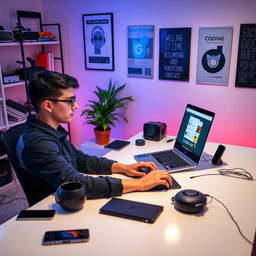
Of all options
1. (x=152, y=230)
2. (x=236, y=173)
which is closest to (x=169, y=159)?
(x=236, y=173)

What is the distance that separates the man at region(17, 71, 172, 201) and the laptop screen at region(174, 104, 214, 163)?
315 mm

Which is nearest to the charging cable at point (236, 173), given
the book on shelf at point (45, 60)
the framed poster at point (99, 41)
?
the framed poster at point (99, 41)

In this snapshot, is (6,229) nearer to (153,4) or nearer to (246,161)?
(246,161)

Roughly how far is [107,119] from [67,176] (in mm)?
1788

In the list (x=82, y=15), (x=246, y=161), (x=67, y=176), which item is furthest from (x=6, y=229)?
(x=82, y=15)

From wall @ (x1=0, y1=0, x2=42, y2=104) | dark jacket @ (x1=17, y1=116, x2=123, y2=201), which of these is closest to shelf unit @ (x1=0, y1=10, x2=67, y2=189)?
wall @ (x1=0, y1=0, x2=42, y2=104)

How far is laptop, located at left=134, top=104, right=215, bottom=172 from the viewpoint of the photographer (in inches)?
73.7

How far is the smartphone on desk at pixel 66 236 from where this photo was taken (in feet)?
3.95

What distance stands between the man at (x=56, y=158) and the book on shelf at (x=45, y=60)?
6.84 feet

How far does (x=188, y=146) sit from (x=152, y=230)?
0.86 m

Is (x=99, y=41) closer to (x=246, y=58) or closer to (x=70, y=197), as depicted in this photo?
(x=246, y=58)

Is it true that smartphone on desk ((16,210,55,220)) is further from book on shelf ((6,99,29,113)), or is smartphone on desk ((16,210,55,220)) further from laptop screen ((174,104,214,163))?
book on shelf ((6,99,29,113))

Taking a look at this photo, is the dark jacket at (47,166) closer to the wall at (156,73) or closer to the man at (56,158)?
the man at (56,158)

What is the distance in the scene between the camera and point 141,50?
3234 millimetres
